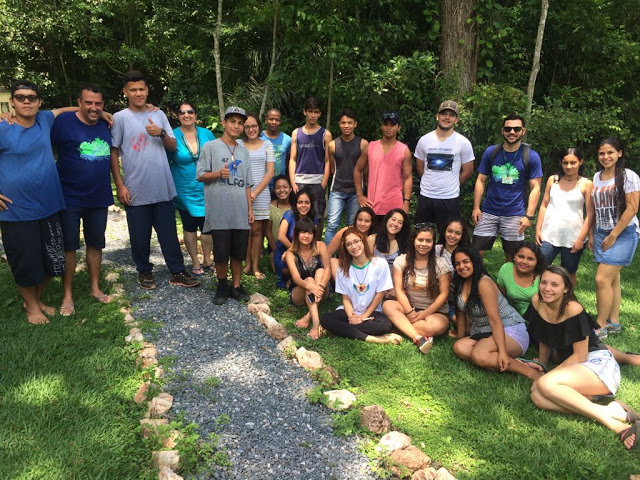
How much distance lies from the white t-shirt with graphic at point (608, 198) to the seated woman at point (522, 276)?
2.49 ft

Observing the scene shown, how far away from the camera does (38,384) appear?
333 centimetres

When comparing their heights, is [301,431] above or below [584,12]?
below

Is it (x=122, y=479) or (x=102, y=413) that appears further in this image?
(x=102, y=413)

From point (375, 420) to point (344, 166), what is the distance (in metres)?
3.30

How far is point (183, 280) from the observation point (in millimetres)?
5215

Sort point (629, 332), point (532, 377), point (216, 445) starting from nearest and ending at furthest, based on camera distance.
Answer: point (216, 445) < point (532, 377) < point (629, 332)

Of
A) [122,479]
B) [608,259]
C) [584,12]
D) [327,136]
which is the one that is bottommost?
[122,479]

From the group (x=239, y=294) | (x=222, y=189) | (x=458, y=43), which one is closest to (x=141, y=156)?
(x=222, y=189)

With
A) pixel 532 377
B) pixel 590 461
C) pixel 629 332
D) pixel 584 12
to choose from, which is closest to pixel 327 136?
pixel 532 377

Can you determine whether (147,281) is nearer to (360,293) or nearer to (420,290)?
(360,293)

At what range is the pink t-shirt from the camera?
5.28 metres

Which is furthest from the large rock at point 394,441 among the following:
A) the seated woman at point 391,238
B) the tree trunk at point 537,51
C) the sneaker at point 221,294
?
the tree trunk at point 537,51

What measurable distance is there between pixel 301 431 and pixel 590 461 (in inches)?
68.4

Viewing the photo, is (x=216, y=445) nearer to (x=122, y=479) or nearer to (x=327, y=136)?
(x=122, y=479)
